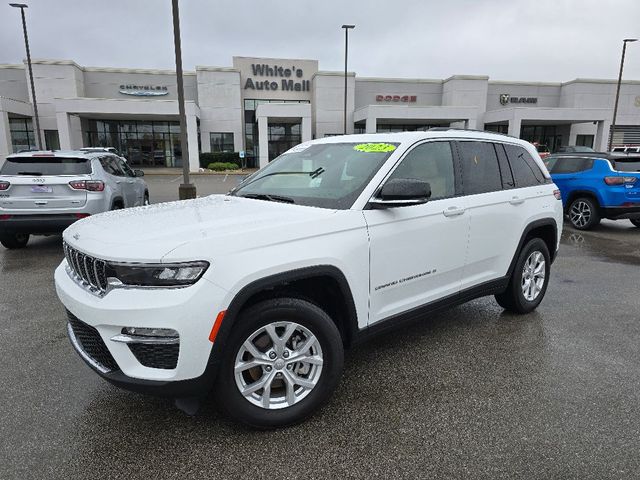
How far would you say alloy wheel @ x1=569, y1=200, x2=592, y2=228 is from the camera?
997cm

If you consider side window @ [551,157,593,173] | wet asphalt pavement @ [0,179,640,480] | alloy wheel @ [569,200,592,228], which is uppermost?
side window @ [551,157,593,173]

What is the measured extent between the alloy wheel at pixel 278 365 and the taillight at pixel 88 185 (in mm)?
5956

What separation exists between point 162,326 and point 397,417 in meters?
1.61

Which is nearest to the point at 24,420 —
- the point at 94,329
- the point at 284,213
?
the point at 94,329

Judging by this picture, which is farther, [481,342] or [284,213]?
[481,342]

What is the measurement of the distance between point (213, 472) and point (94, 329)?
1.02 metres

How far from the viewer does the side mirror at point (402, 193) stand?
Answer: 2.95 metres

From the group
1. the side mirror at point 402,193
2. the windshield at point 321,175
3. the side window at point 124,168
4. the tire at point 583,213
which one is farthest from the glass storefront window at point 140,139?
the side mirror at point 402,193

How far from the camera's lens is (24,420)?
2.83 meters

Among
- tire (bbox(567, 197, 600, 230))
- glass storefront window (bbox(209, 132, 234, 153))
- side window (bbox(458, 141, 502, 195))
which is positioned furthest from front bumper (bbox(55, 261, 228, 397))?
glass storefront window (bbox(209, 132, 234, 153))

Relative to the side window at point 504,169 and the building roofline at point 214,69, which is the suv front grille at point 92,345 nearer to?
the side window at point 504,169

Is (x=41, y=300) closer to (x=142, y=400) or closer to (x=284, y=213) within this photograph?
(x=142, y=400)

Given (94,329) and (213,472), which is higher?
(94,329)

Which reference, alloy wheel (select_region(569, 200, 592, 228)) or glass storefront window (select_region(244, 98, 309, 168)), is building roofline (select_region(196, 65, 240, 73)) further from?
alloy wheel (select_region(569, 200, 592, 228))
